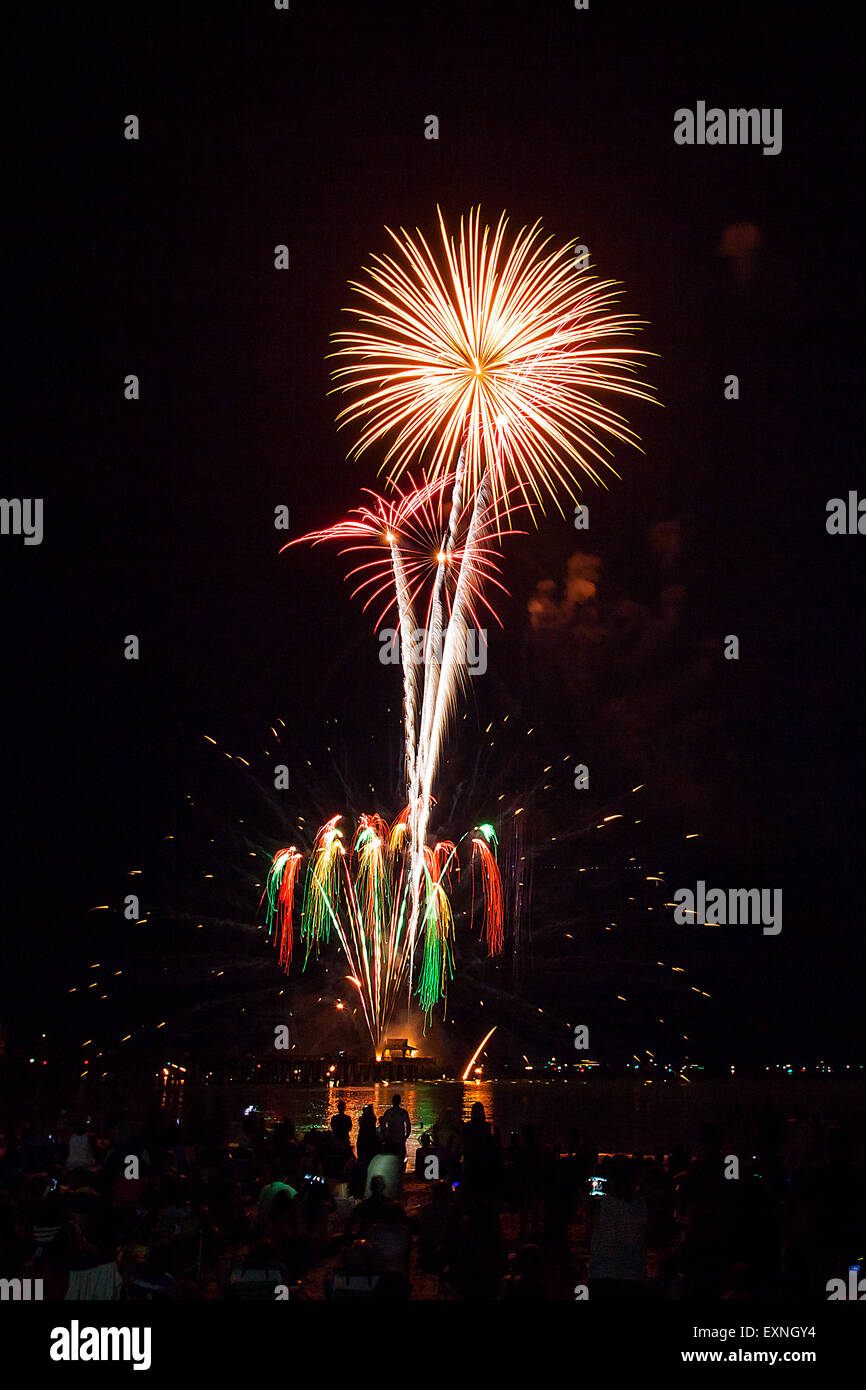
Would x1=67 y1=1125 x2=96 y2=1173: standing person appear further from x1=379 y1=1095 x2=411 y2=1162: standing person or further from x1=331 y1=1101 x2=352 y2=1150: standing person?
x1=379 y1=1095 x2=411 y2=1162: standing person

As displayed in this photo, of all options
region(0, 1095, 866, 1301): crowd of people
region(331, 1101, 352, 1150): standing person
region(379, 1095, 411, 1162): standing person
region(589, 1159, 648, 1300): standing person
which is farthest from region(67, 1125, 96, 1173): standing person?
region(589, 1159, 648, 1300): standing person

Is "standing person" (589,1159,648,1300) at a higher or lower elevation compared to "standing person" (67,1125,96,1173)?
higher

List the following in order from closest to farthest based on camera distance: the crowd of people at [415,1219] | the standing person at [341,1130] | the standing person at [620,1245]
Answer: the standing person at [620,1245] → the crowd of people at [415,1219] → the standing person at [341,1130]

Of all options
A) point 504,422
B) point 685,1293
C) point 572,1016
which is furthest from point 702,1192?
point 572,1016

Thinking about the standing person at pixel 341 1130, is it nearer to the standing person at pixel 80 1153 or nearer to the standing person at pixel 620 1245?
the standing person at pixel 80 1153

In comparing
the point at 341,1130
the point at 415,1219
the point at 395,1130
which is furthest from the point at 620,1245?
the point at 341,1130

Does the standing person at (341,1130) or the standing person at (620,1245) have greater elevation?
the standing person at (620,1245)

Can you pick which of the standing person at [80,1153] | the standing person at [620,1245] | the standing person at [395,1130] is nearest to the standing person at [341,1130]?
the standing person at [395,1130]

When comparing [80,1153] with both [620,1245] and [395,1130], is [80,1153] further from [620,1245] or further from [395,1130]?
[620,1245]

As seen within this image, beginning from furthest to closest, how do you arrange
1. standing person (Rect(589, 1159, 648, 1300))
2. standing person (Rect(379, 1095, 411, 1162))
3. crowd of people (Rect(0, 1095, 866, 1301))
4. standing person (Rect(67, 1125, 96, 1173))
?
standing person (Rect(379, 1095, 411, 1162)), standing person (Rect(67, 1125, 96, 1173)), crowd of people (Rect(0, 1095, 866, 1301)), standing person (Rect(589, 1159, 648, 1300))
